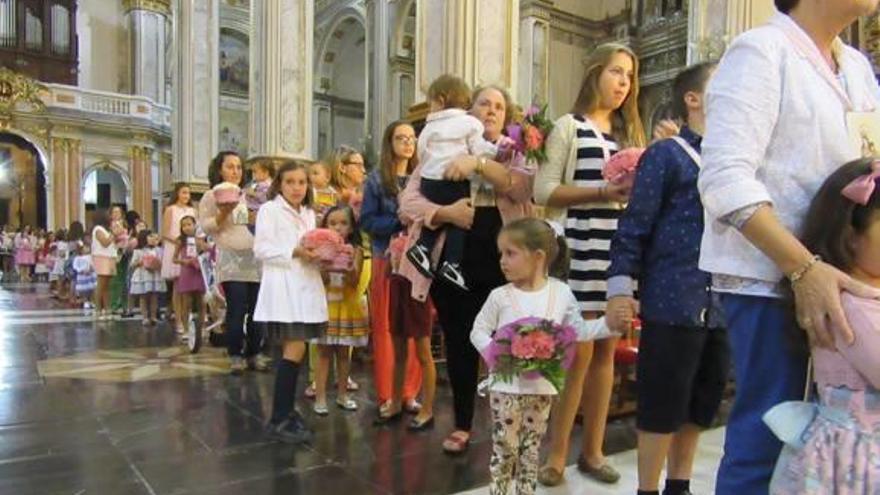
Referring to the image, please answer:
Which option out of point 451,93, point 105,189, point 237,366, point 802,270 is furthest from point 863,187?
point 105,189

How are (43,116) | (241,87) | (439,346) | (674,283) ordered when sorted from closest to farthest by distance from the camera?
(674,283), (439,346), (241,87), (43,116)

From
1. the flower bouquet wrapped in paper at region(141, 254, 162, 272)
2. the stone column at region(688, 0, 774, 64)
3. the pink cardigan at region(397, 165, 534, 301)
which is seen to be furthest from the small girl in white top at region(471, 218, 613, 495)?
the flower bouquet wrapped in paper at region(141, 254, 162, 272)

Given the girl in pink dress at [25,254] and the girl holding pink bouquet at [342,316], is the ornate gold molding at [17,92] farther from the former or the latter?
the girl holding pink bouquet at [342,316]

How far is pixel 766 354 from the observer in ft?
4.44

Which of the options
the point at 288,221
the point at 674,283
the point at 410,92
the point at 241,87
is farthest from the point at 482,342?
the point at 241,87

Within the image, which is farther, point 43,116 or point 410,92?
point 43,116

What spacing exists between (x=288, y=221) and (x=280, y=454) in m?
1.14

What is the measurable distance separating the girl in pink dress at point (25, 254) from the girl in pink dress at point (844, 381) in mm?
22005

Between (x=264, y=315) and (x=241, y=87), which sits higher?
(x=241, y=87)

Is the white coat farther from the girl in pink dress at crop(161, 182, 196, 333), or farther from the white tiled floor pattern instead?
the girl in pink dress at crop(161, 182, 196, 333)

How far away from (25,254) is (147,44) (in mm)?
9374

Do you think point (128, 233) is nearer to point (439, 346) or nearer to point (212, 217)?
point (212, 217)

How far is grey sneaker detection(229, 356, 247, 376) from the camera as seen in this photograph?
498 centimetres

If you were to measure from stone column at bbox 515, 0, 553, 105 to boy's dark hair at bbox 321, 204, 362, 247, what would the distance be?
10451 millimetres
